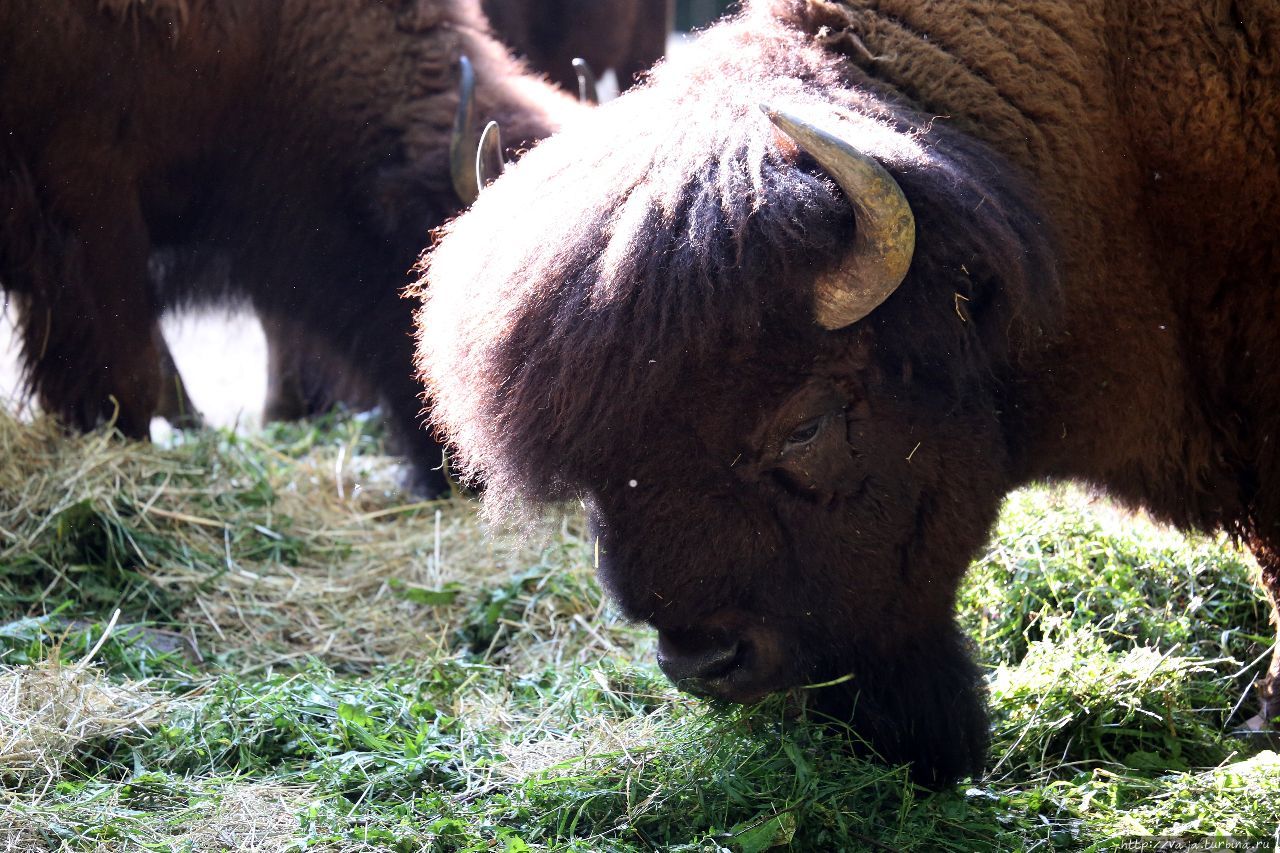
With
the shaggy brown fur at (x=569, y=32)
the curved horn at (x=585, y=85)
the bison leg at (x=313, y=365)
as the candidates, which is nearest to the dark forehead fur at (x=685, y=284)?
the bison leg at (x=313, y=365)

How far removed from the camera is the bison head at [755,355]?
238cm

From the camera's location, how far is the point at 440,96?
5070 mm

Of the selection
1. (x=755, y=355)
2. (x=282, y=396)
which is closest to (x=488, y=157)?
(x=755, y=355)

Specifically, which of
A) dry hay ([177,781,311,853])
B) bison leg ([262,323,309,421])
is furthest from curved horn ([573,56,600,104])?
dry hay ([177,781,311,853])

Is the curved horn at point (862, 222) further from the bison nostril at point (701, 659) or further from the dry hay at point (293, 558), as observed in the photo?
the dry hay at point (293, 558)

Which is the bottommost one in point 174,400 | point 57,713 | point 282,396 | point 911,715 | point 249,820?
point 282,396

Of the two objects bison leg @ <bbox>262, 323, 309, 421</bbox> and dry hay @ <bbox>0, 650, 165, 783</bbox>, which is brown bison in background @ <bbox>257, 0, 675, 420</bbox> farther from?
dry hay @ <bbox>0, 650, 165, 783</bbox>

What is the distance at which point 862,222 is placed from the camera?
2348 millimetres

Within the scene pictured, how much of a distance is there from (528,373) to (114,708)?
1.63m

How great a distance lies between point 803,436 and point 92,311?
335cm

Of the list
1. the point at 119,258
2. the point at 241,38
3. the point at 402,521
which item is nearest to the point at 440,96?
the point at 241,38

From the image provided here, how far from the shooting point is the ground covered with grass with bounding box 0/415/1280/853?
2.71 metres

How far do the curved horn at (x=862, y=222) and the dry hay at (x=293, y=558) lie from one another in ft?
5.57

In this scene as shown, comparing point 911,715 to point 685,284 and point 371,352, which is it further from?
point 371,352
